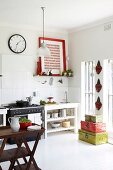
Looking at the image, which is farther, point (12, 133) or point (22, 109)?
point (22, 109)

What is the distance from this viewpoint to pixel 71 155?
4746mm

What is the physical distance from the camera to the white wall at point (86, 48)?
577 cm

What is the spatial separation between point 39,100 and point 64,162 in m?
2.53

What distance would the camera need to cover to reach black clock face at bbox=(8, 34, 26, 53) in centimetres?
617

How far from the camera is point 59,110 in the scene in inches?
261

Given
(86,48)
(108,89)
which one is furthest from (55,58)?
(108,89)

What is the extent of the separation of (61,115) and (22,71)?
61.7 inches

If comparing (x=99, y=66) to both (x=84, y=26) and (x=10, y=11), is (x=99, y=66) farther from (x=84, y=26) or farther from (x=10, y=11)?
(x=10, y=11)

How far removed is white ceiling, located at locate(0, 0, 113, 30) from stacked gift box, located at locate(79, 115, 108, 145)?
2.33m

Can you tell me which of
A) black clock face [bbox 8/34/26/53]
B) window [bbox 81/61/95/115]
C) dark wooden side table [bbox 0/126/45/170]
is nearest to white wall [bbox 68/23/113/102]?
window [bbox 81/61/95/115]

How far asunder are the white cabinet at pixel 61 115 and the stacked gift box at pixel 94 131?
76cm

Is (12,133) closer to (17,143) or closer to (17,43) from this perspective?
(17,143)

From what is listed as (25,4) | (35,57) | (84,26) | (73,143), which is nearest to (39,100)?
(35,57)

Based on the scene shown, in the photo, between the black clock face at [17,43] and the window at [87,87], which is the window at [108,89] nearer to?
the window at [87,87]
